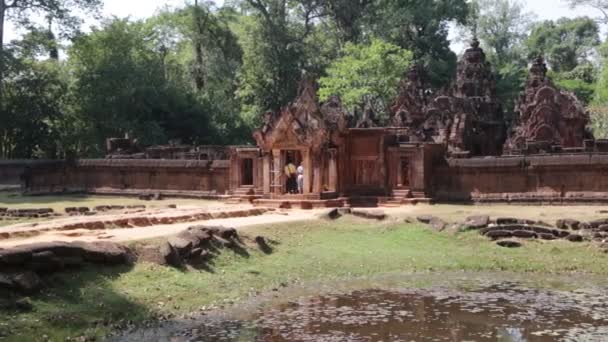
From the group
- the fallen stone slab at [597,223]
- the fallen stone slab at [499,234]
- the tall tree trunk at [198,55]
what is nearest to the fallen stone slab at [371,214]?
the fallen stone slab at [499,234]

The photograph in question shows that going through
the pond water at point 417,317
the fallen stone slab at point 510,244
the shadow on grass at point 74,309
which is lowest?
the pond water at point 417,317

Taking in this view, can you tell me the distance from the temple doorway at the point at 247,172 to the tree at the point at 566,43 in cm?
5699

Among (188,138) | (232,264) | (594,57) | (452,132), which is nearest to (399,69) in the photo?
(452,132)

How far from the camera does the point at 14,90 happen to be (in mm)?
45000

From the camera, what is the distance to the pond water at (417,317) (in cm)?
1098

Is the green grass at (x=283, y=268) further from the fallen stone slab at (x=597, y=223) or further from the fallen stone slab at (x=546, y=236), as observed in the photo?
the fallen stone slab at (x=597, y=223)

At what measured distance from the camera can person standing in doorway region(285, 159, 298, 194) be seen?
2725cm

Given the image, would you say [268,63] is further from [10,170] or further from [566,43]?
[566,43]

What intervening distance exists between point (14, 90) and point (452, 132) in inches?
1072

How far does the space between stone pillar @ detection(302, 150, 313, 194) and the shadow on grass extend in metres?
12.8

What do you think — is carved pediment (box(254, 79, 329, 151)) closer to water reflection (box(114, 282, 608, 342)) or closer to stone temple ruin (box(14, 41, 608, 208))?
stone temple ruin (box(14, 41, 608, 208))

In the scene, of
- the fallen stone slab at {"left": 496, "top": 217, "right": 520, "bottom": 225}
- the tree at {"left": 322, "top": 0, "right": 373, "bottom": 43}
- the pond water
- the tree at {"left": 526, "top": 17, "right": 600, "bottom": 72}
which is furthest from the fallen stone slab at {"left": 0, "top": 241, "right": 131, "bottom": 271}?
the tree at {"left": 526, "top": 17, "right": 600, "bottom": 72}

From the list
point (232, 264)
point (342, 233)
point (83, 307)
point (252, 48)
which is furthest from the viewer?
point (252, 48)

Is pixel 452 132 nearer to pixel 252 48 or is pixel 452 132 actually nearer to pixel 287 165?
pixel 287 165
